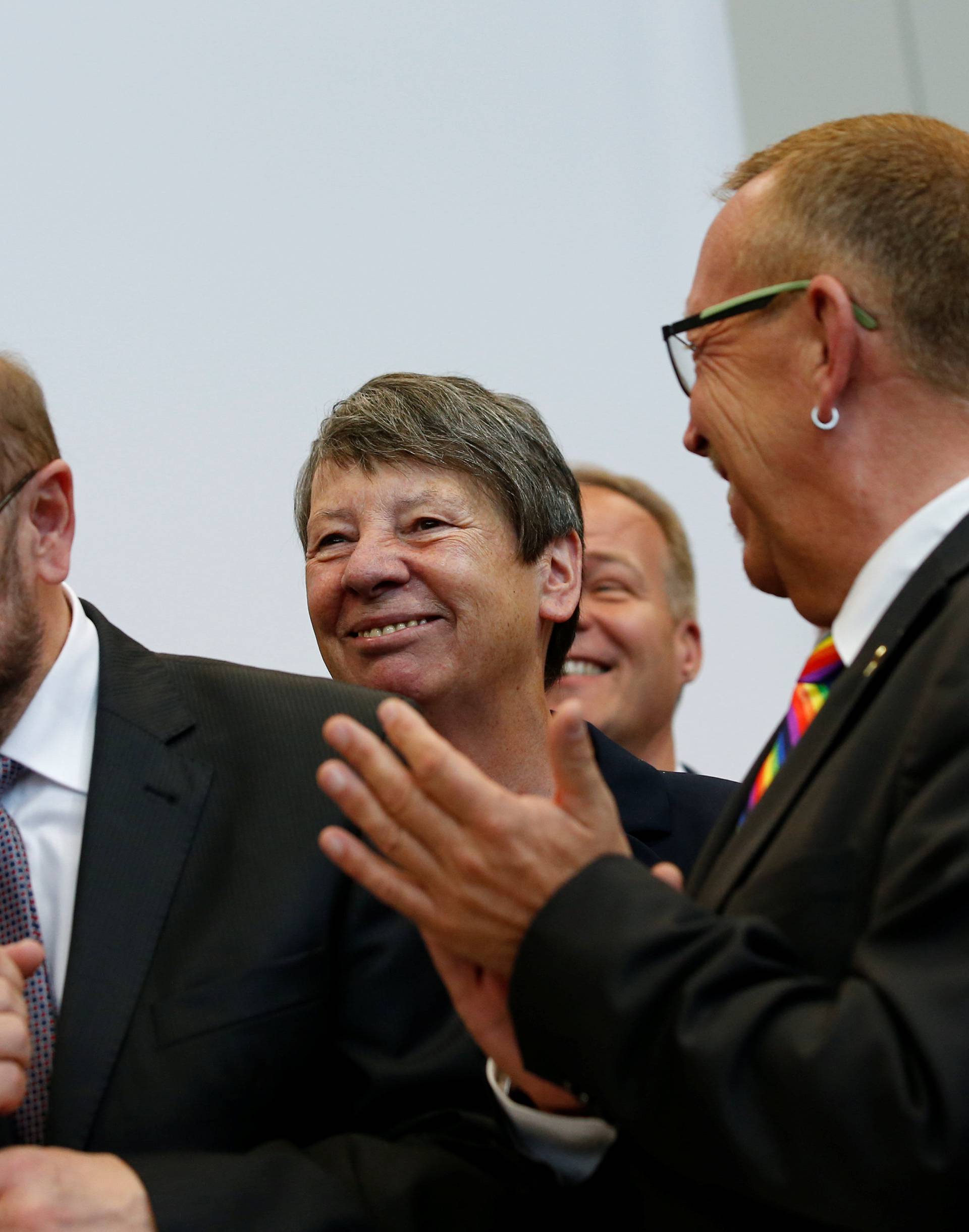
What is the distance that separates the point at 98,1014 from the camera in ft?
5.16

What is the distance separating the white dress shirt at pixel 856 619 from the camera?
56.9 inches

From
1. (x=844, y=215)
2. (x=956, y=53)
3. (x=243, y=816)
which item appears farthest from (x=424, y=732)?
(x=956, y=53)

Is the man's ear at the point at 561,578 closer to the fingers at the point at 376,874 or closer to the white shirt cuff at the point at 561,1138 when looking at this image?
A: the white shirt cuff at the point at 561,1138

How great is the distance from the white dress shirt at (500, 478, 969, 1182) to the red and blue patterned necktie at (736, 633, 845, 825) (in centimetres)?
5

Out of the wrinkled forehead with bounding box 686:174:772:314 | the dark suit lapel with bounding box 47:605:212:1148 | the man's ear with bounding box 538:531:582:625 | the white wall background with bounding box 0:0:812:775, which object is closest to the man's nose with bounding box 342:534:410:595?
the man's ear with bounding box 538:531:582:625

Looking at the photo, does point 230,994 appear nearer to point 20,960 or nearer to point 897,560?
point 20,960

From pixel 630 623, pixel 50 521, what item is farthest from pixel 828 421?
pixel 630 623

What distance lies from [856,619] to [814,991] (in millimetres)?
446

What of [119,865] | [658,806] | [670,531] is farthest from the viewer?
[670,531]

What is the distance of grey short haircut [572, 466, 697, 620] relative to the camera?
3879 millimetres

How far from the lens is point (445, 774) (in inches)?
47.9

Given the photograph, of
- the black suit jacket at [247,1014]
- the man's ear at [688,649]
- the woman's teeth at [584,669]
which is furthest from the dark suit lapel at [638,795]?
the man's ear at [688,649]

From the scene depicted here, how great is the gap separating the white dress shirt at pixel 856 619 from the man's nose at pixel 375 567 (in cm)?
107

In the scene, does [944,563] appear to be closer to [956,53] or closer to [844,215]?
[844,215]
